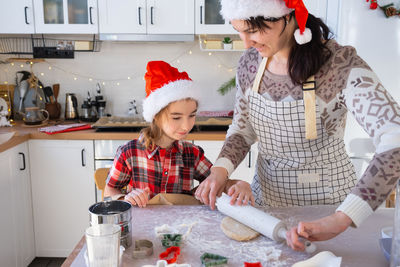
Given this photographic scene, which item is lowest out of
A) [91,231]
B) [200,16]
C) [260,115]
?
[91,231]

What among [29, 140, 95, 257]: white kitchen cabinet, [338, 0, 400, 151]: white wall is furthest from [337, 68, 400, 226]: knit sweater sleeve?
[29, 140, 95, 257]: white kitchen cabinet

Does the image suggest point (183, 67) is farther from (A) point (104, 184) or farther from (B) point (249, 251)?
(B) point (249, 251)

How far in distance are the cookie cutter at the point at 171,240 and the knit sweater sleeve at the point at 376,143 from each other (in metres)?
0.39

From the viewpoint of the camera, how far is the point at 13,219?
2.30m

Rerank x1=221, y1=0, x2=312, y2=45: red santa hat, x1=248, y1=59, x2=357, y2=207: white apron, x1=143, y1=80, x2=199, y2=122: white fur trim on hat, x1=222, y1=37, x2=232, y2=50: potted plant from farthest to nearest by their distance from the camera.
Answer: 1. x1=222, y1=37, x2=232, y2=50: potted plant
2. x1=143, y1=80, x2=199, y2=122: white fur trim on hat
3. x1=248, y1=59, x2=357, y2=207: white apron
4. x1=221, y1=0, x2=312, y2=45: red santa hat

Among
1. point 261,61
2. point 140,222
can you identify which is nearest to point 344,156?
point 261,61

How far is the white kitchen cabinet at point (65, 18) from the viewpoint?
8.37ft

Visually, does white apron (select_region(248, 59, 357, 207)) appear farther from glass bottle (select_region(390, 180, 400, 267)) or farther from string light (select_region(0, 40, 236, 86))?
string light (select_region(0, 40, 236, 86))

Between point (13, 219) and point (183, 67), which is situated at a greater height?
point (183, 67)

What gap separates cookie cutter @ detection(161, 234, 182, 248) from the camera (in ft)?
3.08

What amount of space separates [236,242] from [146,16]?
75.8 inches

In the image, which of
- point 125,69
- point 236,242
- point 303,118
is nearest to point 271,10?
point 303,118

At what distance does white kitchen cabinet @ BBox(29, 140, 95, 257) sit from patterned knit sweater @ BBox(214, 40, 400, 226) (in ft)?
4.62

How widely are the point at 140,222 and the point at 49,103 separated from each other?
2072mm
